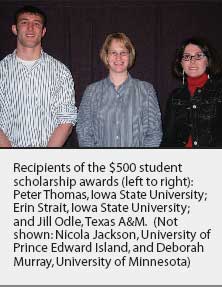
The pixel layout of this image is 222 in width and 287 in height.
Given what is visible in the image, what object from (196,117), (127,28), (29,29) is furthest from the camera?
(127,28)

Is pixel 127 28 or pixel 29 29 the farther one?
pixel 127 28

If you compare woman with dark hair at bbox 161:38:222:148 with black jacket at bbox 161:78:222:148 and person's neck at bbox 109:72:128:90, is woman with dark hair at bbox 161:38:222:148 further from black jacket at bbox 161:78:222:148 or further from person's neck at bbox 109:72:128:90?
person's neck at bbox 109:72:128:90

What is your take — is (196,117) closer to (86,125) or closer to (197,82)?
(197,82)

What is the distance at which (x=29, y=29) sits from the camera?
2.06 meters

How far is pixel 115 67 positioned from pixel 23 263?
1080 millimetres

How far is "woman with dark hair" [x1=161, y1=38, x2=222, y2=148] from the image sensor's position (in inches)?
76.2

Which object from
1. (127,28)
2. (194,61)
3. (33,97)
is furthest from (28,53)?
(127,28)

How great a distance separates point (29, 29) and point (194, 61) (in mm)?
880

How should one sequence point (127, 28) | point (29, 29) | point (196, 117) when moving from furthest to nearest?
point (127, 28) → point (29, 29) → point (196, 117)

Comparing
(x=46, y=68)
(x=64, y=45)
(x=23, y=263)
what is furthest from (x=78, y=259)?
(x=64, y=45)

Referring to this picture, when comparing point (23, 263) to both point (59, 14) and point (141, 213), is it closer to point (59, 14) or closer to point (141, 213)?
point (141, 213)

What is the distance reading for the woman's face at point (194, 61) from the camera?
197 cm

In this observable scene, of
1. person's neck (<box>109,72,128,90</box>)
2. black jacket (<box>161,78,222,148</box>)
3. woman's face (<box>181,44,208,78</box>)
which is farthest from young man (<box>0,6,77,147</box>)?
woman's face (<box>181,44,208,78</box>)

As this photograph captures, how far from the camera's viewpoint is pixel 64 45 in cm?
312
